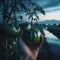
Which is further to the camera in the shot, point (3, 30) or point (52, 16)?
point (52, 16)

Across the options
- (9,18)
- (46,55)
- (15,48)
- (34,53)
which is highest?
(9,18)

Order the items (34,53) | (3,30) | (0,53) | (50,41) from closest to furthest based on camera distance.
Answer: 1. (34,53)
2. (3,30)
3. (0,53)
4. (50,41)

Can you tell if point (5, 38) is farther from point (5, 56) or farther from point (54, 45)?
point (54, 45)

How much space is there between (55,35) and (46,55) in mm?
199

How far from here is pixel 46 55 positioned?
1744 millimetres

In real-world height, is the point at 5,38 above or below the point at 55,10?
below

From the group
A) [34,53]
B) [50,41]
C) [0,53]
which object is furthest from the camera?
[50,41]

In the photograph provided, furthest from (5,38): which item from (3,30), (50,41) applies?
(50,41)

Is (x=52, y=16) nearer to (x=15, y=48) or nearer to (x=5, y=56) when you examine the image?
(x=15, y=48)

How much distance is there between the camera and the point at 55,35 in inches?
66.7

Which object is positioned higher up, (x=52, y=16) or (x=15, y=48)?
(x=52, y=16)

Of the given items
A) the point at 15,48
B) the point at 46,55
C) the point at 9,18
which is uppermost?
the point at 9,18

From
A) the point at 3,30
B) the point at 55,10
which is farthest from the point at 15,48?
the point at 55,10

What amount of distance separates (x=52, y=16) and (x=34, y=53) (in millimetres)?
1152
